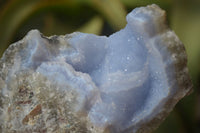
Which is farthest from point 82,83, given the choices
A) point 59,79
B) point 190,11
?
point 190,11

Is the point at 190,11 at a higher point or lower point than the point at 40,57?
lower

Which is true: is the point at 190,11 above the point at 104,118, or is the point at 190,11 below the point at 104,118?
below

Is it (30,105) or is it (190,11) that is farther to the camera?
(190,11)

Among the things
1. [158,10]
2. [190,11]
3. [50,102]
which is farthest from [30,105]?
[190,11]

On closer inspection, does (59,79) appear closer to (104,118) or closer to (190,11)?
(104,118)

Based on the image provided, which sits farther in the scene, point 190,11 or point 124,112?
point 190,11

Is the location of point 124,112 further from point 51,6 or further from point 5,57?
point 51,6
